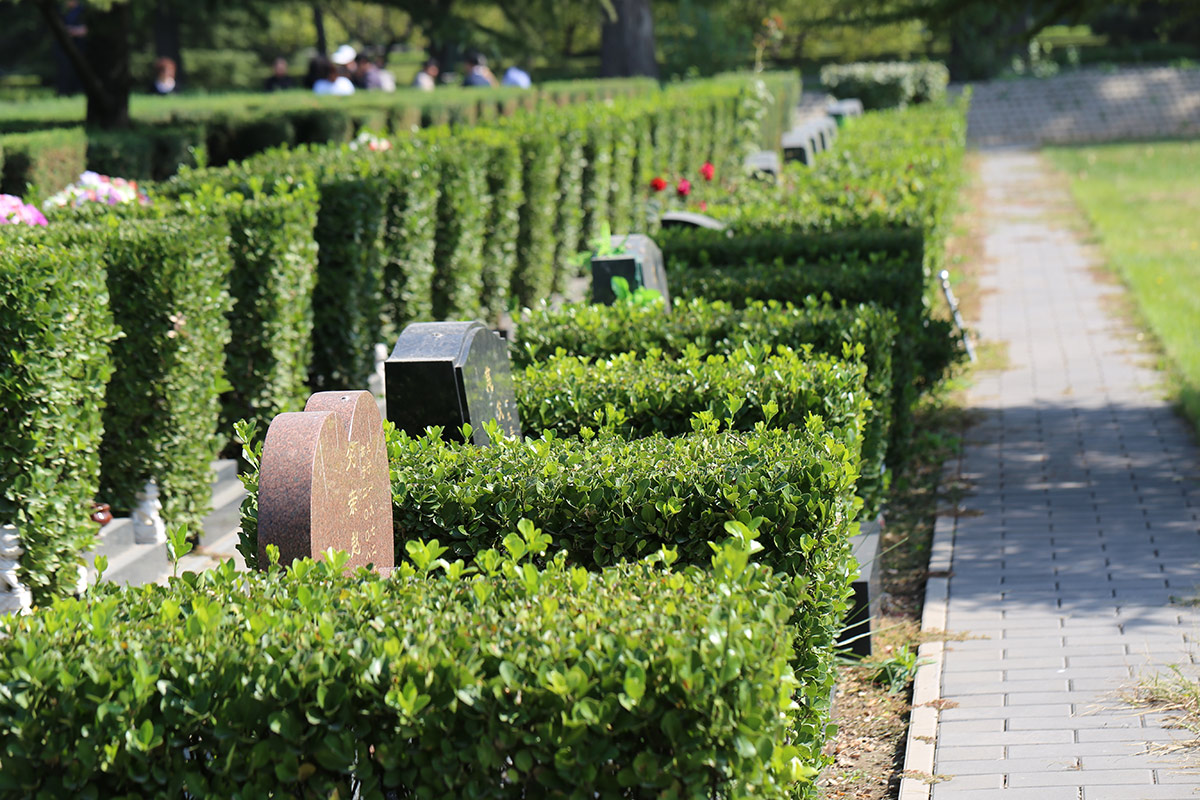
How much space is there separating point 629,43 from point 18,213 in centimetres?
2785

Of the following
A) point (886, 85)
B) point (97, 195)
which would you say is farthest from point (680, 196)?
point (886, 85)

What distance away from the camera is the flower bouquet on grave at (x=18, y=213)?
245 inches

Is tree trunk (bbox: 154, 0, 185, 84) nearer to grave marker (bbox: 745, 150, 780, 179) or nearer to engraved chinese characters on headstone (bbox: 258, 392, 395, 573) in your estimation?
grave marker (bbox: 745, 150, 780, 179)

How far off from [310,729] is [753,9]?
47.5 meters

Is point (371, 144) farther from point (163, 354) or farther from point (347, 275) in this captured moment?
point (163, 354)

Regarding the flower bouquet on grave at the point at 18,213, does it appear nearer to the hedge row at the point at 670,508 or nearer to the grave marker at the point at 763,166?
the hedge row at the point at 670,508

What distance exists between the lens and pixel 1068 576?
5.57 meters

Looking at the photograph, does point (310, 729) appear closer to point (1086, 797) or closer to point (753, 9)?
point (1086, 797)

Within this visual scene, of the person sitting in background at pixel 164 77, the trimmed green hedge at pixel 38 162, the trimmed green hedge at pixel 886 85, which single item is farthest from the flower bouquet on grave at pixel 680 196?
the trimmed green hedge at pixel 886 85

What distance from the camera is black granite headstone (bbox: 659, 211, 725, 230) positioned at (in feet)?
27.8

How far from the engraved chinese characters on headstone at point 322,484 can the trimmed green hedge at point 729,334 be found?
6.82 ft

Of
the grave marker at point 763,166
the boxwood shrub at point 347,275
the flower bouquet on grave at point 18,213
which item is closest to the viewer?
the flower bouquet on grave at point 18,213

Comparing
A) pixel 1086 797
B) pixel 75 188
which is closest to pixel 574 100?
pixel 75 188

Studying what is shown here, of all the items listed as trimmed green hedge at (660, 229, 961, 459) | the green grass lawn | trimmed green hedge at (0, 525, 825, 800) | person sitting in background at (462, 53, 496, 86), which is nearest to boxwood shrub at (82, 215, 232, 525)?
trimmed green hedge at (660, 229, 961, 459)
